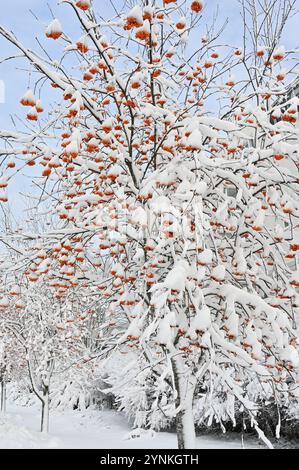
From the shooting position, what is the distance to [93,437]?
52.0ft

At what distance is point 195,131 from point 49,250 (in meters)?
2.75

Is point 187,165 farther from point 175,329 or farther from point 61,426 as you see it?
point 61,426

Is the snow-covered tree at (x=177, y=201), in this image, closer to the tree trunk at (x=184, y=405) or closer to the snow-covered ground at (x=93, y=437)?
the tree trunk at (x=184, y=405)

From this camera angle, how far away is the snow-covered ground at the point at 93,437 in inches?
509

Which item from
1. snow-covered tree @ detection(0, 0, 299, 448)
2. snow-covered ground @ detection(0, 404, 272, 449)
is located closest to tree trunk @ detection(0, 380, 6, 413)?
snow-covered ground @ detection(0, 404, 272, 449)

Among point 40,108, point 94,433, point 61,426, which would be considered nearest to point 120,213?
point 40,108

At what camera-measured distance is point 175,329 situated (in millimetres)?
4777

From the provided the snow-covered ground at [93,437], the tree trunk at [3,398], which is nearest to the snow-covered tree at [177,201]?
the snow-covered ground at [93,437]

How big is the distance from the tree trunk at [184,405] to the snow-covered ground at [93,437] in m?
8.00

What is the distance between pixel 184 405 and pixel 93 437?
1198cm

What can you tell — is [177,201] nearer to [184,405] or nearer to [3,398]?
[184,405]

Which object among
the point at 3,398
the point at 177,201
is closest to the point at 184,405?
the point at 177,201

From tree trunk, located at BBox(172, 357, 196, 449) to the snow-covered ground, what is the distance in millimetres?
8000

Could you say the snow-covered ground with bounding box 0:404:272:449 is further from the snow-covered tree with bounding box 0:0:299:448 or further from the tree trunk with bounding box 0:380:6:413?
the snow-covered tree with bounding box 0:0:299:448
